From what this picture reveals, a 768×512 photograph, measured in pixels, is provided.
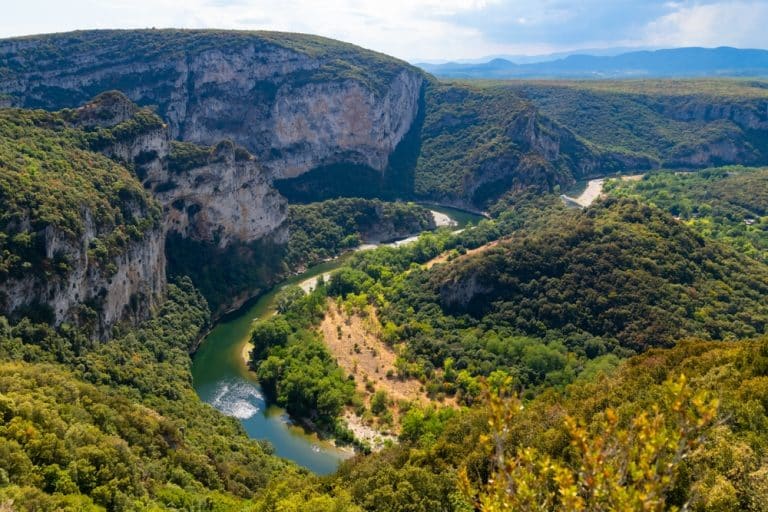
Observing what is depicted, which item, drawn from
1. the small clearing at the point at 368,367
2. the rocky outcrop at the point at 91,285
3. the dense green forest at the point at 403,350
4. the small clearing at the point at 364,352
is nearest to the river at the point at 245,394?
the dense green forest at the point at 403,350

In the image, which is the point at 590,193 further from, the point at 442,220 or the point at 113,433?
the point at 113,433

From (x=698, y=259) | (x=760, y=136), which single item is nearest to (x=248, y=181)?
(x=698, y=259)

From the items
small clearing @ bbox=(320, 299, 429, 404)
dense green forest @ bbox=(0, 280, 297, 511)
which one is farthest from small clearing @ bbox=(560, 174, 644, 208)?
dense green forest @ bbox=(0, 280, 297, 511)

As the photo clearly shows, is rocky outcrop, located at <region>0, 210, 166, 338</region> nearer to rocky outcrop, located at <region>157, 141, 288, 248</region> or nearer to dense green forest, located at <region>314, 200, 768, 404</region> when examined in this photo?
rocky outcrop, located at <region>157, 141, 288, 248</region>

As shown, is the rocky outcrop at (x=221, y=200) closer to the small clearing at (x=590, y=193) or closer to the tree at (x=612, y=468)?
the small clearing at (x=590, y=193)

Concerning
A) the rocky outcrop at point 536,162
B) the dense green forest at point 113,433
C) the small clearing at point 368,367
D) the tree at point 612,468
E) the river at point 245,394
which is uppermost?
the tree at point 612,468

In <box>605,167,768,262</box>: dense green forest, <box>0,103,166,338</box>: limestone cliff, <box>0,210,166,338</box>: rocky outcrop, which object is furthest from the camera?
<box>605,167,768,262</box>: dense green forest
